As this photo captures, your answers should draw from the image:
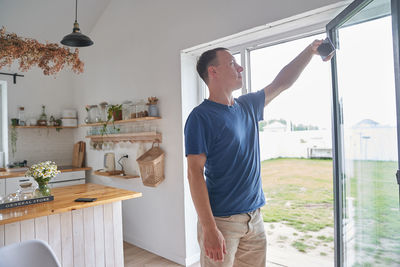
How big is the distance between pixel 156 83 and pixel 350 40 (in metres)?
2.12

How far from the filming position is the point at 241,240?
154 cm

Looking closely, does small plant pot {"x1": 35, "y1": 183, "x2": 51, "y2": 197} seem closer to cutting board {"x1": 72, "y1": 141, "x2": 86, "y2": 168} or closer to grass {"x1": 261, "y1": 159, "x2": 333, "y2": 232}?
grass {"x1": 261, "y1": 159, "x2": 333, "y2": 232}

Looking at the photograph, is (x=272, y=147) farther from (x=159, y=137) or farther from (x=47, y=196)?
(x=47, y=196)

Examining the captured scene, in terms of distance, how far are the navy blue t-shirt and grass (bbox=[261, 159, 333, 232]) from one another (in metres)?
1.49

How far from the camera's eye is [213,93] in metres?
1.61

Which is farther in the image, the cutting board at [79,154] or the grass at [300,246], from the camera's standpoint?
the cutting board at [79,154]

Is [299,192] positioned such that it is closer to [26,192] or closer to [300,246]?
[300,246]

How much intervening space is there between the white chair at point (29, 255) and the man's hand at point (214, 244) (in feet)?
2.61

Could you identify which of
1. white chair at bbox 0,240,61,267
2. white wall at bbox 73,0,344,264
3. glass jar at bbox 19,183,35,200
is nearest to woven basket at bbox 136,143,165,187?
white wall at bbox 73,0,344,264

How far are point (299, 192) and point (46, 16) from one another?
4.20 m

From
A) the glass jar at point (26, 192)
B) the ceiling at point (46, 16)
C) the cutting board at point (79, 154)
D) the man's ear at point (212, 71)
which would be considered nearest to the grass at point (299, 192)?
the man's ear at point (212, 71)

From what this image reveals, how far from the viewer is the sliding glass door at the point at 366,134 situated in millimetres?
1547

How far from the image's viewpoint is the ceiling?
397 cm

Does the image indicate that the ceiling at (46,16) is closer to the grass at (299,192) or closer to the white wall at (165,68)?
the white wall at (165,68)
